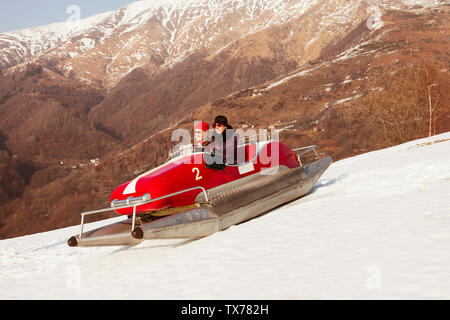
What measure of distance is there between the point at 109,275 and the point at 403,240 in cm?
489

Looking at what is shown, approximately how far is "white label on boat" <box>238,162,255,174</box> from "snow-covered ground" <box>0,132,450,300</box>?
127 centimetres

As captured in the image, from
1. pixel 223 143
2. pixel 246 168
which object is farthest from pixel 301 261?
pixel 246 168

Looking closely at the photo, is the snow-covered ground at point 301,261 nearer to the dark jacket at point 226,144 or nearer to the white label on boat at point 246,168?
the white label on boat at point 246,168

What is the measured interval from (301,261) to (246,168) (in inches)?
159

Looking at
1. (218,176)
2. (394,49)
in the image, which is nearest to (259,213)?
(218,176)

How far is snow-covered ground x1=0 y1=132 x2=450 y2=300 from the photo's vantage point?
15.5 feet

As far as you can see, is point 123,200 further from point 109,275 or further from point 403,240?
point 403,240

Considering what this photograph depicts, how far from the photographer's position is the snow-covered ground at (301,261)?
15.5 feet

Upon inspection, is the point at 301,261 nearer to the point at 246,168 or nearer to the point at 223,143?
the point at 223,143

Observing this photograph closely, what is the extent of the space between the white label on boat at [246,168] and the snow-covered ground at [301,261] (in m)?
1.27

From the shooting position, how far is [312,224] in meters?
7.56

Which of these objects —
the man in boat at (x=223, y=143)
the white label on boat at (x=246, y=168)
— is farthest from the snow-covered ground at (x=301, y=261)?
the man in boat at (x=223, y=143)

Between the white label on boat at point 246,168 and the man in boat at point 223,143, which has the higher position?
the man in boat at point 223,143

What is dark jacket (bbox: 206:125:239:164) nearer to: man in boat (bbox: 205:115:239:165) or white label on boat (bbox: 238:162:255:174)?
man in boat (bbox: 205:115:239:165)
